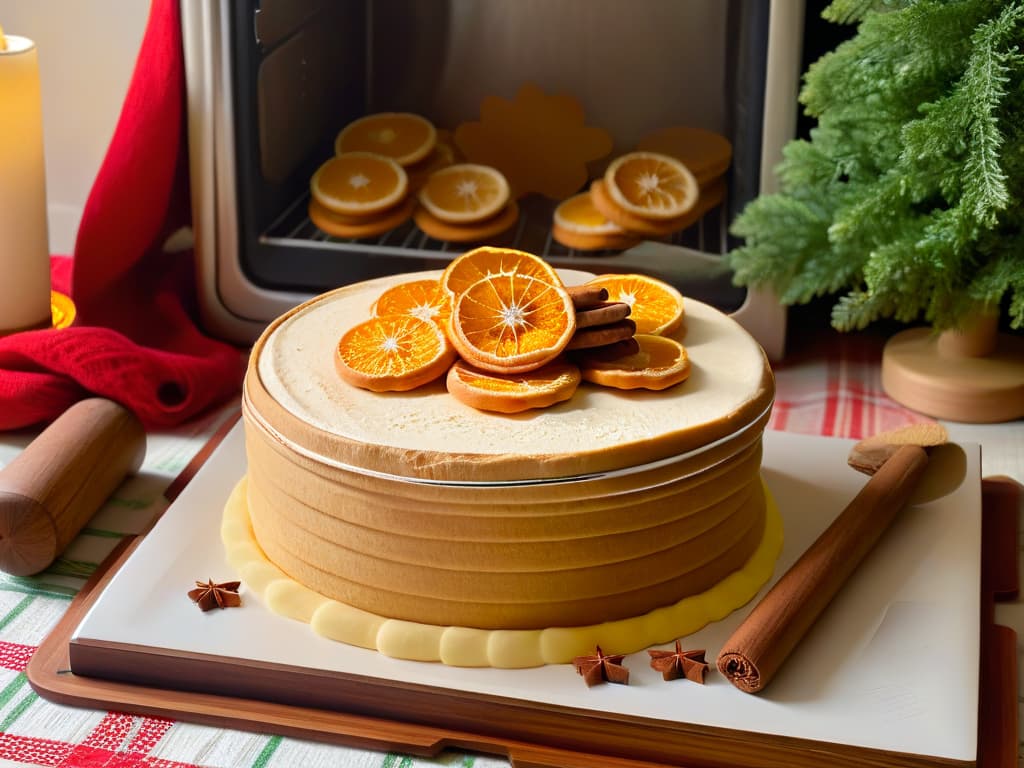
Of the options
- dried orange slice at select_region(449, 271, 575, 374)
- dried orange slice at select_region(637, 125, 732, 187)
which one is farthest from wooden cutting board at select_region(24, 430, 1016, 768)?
dried orange slice at select_region(637, 125, 732, 187)

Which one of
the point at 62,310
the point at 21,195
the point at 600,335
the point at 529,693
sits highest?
the point at 600,335

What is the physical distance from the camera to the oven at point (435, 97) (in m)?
1.63

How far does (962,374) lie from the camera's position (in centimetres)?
159

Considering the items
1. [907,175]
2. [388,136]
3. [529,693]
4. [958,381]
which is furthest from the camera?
[388,136]

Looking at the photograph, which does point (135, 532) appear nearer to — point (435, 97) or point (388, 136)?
point (388, 136)

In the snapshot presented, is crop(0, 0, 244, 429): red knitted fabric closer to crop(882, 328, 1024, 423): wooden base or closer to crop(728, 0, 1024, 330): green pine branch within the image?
crop(728, 0, 1024, 330): green pine branch

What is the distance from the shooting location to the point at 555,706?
0.93 metres

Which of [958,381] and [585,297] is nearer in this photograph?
[585,297]

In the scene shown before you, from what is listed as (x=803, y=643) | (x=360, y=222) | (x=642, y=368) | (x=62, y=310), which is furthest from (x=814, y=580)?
(x=62, y=310)

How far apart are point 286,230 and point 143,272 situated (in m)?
0.22

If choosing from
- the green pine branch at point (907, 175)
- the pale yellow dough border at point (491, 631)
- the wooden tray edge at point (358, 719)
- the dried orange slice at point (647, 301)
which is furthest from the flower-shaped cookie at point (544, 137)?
the wooden tray edge at point (358, 719)

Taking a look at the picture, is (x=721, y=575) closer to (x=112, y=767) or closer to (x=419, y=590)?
(x=419, y=590)

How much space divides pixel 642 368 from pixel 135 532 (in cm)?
59

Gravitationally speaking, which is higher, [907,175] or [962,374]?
[907,175]
